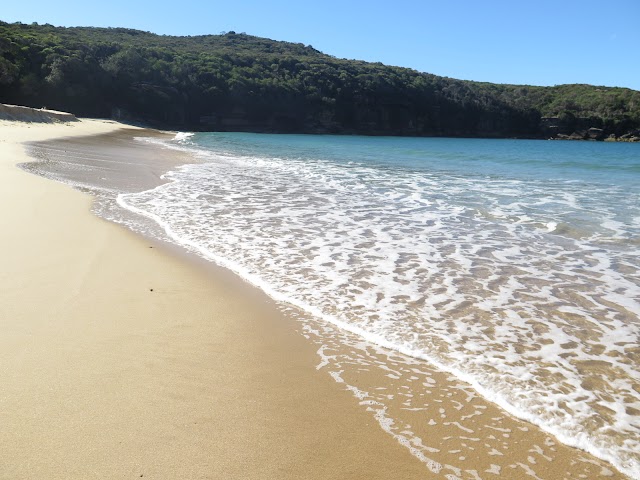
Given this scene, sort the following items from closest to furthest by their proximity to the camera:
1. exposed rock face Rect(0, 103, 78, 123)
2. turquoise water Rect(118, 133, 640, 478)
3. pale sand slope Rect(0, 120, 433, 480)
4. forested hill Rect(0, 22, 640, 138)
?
1. pale sand slope Rect(0, 120, 433, 480)
2. turquoise water Rect(118, 133, 640, 478)
3. exposed rock face Rect(0, 103, 78, 123)
4. forested hill Rect(0, 22, 640, 138)

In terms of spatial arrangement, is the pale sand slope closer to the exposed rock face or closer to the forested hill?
the exposed rock face

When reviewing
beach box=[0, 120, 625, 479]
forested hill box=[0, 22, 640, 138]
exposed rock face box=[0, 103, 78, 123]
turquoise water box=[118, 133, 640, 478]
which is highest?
forested hill box=[0, 22, 640, 138]

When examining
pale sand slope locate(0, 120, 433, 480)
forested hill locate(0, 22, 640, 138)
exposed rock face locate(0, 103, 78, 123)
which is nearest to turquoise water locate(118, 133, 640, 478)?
pale sand slope locate(0, 120, 433, 480)

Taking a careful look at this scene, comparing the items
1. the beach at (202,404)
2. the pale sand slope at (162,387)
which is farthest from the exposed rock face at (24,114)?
the beach at (202,404)

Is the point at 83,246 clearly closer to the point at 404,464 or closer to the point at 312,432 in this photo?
the point at 312,432

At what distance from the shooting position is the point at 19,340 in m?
2.96

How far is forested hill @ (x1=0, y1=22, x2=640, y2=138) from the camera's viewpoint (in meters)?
58.3

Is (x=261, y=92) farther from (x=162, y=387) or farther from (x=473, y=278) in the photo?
(x=162, y=387)

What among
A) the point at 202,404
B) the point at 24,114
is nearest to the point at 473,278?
the point at 202,404

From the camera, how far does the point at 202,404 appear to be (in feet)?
8.14

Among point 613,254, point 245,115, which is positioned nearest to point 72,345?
point 613,254

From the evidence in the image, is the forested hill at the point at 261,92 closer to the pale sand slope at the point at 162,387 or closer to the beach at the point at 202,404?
the pale sand slope at the point at 162,387

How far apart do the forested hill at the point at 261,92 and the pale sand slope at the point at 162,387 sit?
2142 inches

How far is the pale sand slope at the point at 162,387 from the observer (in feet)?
6.75
